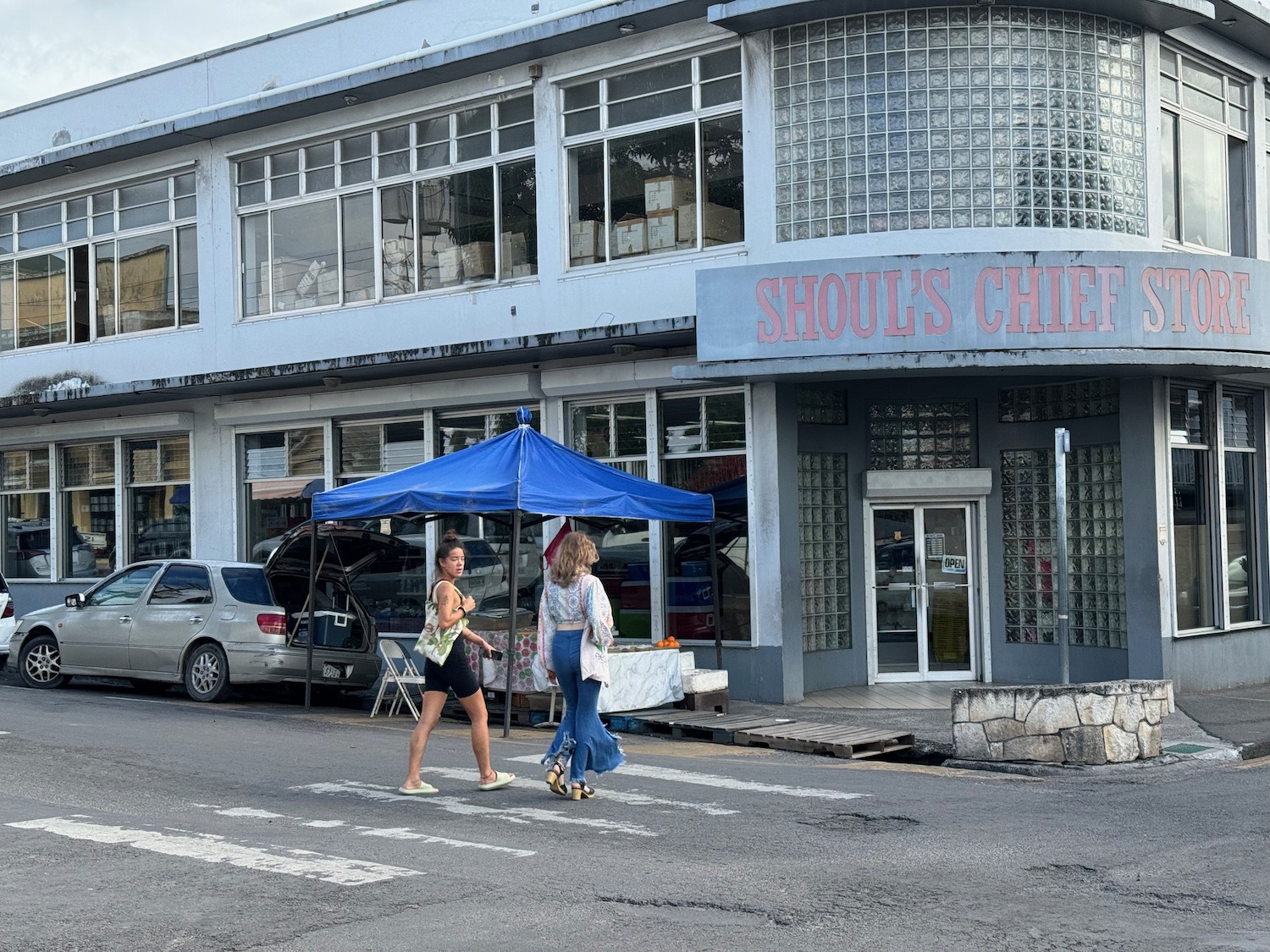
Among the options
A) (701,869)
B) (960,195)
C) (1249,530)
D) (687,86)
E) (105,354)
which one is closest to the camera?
(701,869)

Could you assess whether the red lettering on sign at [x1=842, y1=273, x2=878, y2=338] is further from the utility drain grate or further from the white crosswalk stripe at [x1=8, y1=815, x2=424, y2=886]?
the white crosswalk stripe at [x1=8, y1=815, x2=424, y2=886]

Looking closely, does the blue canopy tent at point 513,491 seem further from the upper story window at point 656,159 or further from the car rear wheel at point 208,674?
the upper story window at point 656,159

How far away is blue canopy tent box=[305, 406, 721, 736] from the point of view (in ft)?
42.7

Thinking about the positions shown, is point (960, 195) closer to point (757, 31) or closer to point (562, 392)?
point (757, 31)

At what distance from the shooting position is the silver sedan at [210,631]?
15148 millimetres

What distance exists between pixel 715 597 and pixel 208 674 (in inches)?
207

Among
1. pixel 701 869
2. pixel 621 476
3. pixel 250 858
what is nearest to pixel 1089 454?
pixel 621 476

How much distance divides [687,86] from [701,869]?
11070mm

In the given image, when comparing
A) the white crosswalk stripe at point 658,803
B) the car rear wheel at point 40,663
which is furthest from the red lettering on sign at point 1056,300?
the car rear wheel at point 40,663

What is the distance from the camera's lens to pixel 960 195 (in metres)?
15.2


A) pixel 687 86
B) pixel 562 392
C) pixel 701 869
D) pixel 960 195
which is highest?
pixel 687 86

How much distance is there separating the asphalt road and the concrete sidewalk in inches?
28.9

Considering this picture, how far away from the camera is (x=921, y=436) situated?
55.3 feet

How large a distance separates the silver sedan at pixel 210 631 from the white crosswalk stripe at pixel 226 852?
6.27 metres
